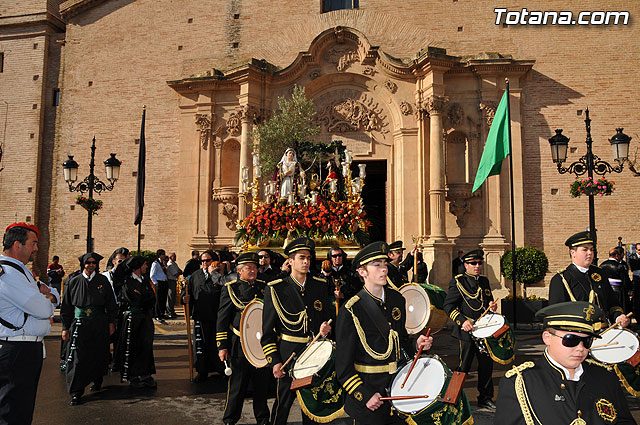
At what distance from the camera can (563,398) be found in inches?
108

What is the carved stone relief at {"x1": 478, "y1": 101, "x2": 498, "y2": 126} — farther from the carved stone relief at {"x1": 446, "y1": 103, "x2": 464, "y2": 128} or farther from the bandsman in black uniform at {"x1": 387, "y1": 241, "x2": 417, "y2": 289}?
the bandsman in black uniform at {"x1": 387, "y1": 241, "x2": 417, "y2": 289}

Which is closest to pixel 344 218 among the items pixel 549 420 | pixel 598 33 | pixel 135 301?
pixel 135 301

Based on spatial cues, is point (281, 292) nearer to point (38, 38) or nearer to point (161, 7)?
point (161, 7)

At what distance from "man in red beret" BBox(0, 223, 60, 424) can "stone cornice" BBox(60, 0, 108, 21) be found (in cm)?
2325

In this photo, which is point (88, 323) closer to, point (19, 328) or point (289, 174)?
point (19, 328)

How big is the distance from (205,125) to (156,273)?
831 centimetres

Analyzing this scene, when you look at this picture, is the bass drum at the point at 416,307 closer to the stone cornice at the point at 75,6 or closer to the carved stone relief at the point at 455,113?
the carved stone relief at the point at 455,113

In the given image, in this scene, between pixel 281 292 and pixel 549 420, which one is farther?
pixel 281 292

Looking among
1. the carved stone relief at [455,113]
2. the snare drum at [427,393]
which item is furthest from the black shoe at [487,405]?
the carved stone relief at [455,113]

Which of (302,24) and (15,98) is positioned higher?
(302,24)

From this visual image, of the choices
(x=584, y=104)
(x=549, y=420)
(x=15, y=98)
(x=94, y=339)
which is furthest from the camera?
(x=15, y=98)

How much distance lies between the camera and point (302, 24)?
71.9ft

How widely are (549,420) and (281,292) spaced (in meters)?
2.91

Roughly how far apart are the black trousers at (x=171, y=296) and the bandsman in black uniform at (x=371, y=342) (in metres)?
13.2
